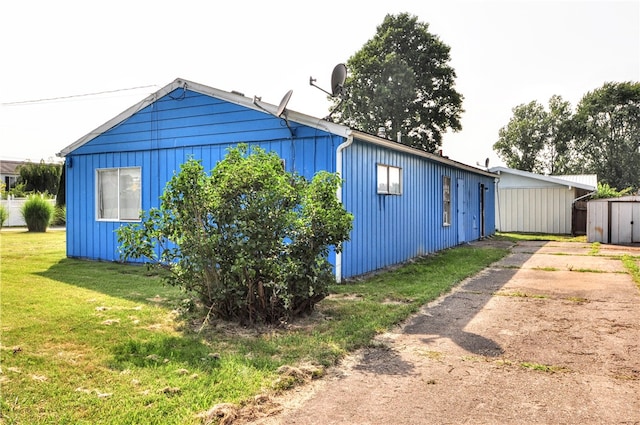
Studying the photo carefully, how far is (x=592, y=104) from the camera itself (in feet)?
125

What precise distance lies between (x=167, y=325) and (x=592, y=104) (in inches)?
1670

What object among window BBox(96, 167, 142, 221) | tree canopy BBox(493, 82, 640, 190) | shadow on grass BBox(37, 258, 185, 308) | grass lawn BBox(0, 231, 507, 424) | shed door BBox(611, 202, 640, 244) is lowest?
grass lawn BBox(0, 231, 507, 424)

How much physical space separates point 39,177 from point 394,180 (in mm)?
27885

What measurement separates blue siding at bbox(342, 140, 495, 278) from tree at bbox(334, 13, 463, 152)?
15.8m

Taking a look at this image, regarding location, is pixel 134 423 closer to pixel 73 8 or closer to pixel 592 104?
pixel 73 8

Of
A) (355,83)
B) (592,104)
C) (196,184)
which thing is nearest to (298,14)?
(196,184)

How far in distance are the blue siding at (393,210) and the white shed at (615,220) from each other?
4972mm

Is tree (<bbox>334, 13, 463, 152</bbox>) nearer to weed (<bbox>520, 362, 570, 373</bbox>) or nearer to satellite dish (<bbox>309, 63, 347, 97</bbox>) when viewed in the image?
satellite dish (<bbox>309, 63, 347, 97</bbox>)

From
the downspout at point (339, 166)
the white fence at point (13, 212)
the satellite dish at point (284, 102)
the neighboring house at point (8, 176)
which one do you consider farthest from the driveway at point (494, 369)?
the neighboring house at point (8, 176)

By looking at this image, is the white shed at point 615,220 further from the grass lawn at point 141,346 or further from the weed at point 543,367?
the weed at point 543,367

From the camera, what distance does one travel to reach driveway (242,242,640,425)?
2.88 meters

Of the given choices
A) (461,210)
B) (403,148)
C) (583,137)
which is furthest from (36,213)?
(583,137)

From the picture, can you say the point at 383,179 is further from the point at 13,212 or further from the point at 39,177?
the point at 39,177

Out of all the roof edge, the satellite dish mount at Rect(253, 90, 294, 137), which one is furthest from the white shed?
the satellite dish mount at Rect(253, 90, 294, 137)
